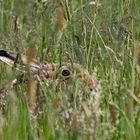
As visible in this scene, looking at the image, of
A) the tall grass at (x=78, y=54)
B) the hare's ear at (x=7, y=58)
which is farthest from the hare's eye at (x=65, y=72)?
the hare's ear at (x=7, y=58)

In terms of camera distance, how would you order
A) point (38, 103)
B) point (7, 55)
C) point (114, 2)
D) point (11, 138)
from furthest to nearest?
point (114, 2)
point (7, 55)
point (38, 103)
point (11, 138)

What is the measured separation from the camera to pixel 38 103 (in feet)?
9.96

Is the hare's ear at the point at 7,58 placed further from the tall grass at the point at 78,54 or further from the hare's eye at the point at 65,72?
the hare's eye at the point at 65,72

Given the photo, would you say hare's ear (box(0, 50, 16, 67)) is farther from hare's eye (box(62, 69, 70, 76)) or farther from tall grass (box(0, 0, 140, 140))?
hare's eye (box(62, 69, 70, 76))

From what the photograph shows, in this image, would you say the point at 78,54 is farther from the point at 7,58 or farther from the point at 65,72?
the point at 7,58

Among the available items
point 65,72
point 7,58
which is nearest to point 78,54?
point 65,72

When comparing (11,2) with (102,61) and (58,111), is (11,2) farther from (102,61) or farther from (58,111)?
(58,111)

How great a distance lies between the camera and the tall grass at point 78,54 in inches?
97.0

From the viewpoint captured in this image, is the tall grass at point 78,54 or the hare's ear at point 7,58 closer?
the tall grass at point 78,54

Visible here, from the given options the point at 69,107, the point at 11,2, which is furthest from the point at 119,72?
the point at 11,2

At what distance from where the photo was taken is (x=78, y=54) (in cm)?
331

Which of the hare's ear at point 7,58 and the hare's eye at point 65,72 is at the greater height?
the hare's ear at point 7,58

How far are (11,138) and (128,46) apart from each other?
1541 mm

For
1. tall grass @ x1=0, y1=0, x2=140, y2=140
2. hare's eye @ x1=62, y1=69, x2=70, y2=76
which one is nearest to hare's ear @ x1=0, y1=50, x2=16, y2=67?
tall grass @ x1=0, y1=0, x2=140, y2=140
